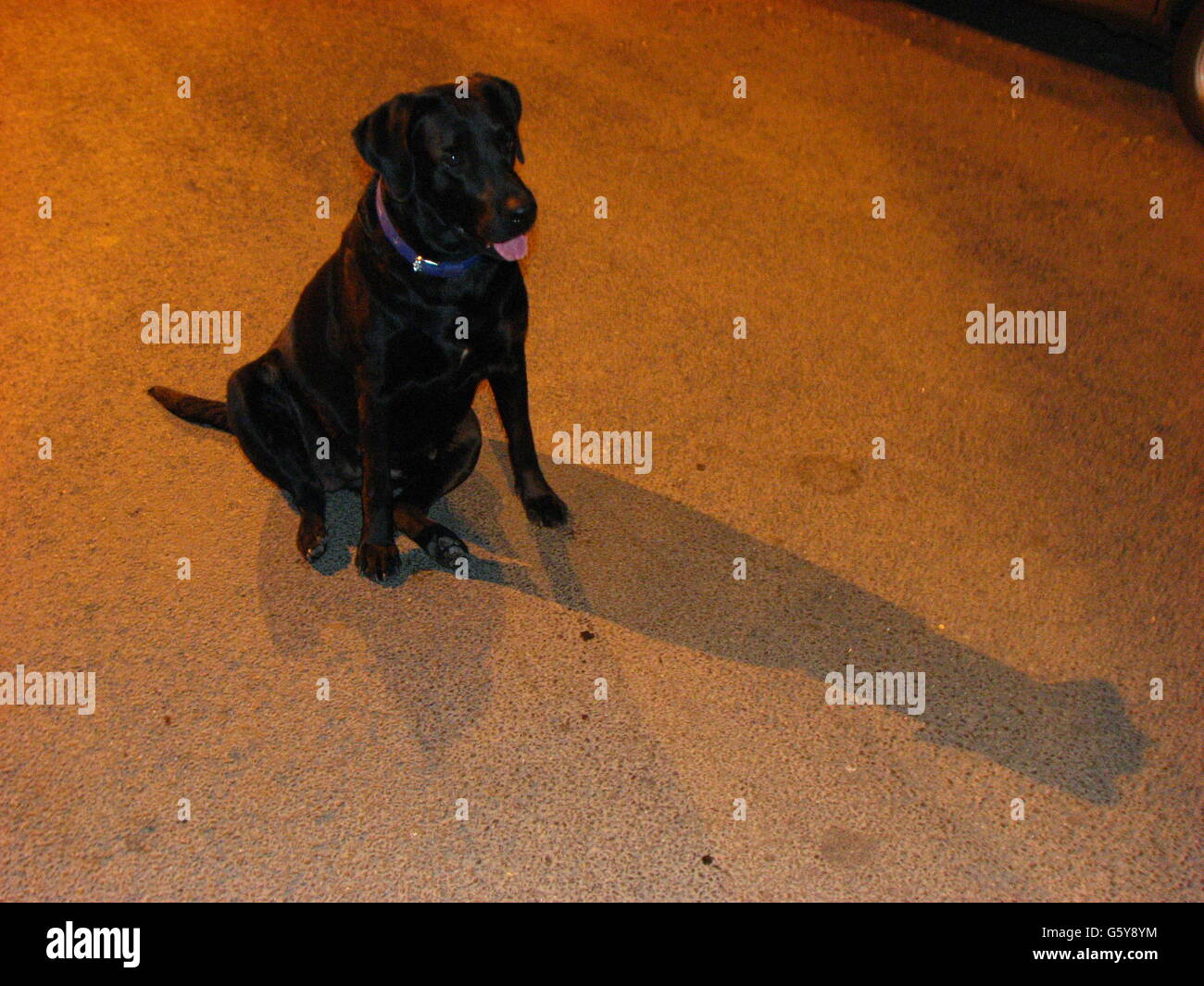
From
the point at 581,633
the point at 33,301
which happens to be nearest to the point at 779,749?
the point at 581,633

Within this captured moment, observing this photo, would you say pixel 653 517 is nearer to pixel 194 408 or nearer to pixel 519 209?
pixel 519 209

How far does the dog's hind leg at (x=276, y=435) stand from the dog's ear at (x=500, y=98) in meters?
0.98

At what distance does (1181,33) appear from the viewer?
5.26 meters

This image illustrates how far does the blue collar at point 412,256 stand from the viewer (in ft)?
9.20

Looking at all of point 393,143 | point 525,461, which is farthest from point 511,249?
point 525,461

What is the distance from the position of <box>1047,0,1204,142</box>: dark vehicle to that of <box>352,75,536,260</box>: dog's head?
390 centimetres

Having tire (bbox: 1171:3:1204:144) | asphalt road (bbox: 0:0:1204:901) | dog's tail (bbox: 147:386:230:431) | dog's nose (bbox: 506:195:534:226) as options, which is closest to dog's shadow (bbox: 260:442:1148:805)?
asphalt road (bbox: 0:0:1204:901)

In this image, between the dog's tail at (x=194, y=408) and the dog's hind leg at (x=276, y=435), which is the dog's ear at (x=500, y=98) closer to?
the dog's hind leg at (x=276, y=435)

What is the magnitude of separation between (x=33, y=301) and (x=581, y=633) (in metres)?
2.49

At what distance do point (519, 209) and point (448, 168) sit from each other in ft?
0.67

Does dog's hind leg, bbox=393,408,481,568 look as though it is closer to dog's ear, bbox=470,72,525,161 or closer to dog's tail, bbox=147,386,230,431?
dog's tail, bbox=147,386,230,431

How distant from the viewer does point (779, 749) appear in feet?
9.05

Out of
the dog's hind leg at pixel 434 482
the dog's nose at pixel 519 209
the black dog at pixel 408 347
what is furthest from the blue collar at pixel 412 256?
the dog's hind leg at pixel 434 482

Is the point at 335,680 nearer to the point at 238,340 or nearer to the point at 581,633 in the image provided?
the point at 581,633
